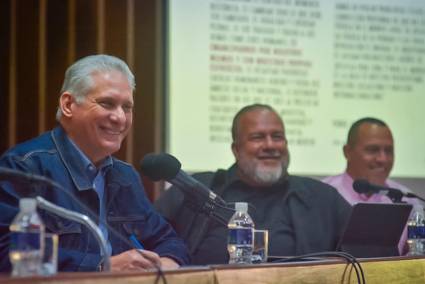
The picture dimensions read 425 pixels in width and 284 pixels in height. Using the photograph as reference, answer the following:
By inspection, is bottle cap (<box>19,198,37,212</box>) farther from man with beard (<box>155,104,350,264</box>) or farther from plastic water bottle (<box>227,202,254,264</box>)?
man with beard (<box>155,104,350,264</box>)

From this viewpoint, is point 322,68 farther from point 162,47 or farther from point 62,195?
Answer: point 62,195

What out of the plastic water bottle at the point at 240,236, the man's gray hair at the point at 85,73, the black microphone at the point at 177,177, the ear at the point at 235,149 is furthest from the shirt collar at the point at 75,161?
the ear at the point at 235,149

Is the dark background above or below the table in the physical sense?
above

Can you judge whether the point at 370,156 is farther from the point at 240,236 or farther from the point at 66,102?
the point at 66,102

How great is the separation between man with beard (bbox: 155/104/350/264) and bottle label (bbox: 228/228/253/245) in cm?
73

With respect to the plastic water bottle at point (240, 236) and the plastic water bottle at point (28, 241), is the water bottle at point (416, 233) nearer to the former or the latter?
the plastic water bottle at point (240, 236)

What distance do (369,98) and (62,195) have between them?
2.58m

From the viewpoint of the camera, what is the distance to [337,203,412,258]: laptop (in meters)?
2.88

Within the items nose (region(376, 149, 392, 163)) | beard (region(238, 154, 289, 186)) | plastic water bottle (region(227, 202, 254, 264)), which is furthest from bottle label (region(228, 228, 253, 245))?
nose (region(376, 149, 392, 163))

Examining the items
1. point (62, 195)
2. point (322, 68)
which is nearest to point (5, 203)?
point (62, 195)

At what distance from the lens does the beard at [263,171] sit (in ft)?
12.4

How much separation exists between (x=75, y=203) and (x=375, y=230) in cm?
111

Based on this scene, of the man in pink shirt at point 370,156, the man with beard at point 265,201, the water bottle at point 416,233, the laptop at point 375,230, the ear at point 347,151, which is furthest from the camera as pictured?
the ear at point 347,151

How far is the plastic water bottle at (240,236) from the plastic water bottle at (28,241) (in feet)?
2.81
